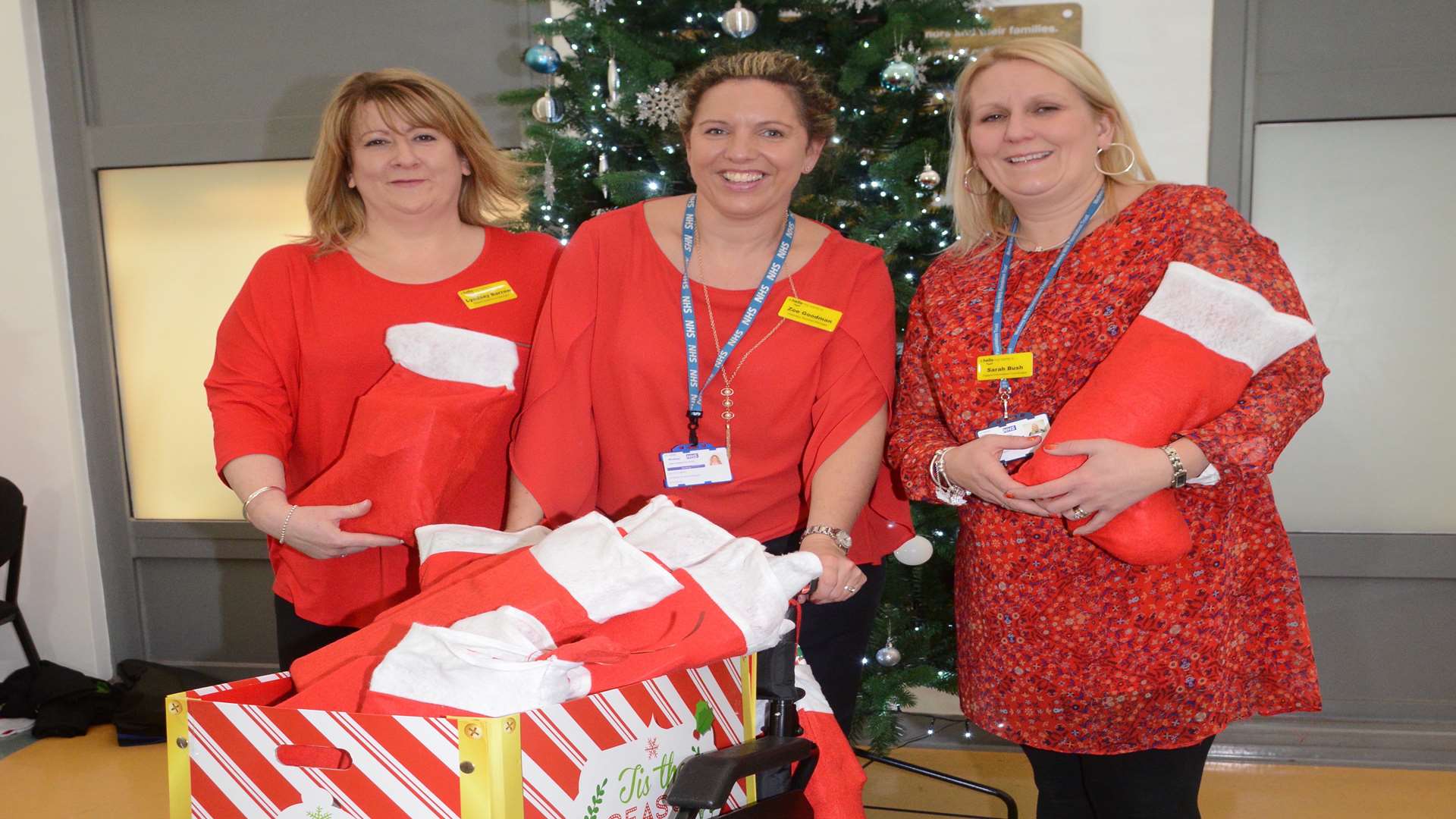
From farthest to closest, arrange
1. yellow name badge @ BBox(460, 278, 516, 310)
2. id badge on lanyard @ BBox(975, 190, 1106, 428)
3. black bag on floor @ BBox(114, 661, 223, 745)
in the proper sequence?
black bag on floor @ BBox(114, 661, 223, 745) < yellow name badge @ BBox(460, 278, 516, 310) < id badge on lanyard @ BBox(975, 190, 1106, 428)

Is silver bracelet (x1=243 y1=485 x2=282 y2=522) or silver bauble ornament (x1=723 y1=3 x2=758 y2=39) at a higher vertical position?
silver bauble ornament (x1=723 y1=3 x2=758 y2=39)

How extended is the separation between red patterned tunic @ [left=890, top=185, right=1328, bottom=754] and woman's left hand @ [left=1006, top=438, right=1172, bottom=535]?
8 centimetres

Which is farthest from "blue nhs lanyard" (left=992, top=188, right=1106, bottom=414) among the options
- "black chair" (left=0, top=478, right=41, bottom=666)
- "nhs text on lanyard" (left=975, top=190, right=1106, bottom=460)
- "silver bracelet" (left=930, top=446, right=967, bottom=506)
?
"black chair" (left=0, top=478, right=41, bottom=666)

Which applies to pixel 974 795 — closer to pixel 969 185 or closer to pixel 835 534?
pixel 835 534

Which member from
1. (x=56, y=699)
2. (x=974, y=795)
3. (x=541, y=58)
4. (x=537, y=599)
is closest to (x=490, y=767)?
(x=537, y=599)

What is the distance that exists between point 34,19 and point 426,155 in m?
2.74

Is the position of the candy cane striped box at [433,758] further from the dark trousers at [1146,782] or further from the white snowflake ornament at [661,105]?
the white snowflake ornament at [661,105]

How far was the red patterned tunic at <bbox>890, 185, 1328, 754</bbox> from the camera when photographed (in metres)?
1.41

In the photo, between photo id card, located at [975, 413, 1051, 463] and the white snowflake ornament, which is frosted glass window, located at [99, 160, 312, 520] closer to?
the white snowflake ornament

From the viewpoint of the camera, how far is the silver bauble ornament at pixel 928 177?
7.22 ft

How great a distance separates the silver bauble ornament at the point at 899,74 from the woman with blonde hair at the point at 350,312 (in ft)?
2.76

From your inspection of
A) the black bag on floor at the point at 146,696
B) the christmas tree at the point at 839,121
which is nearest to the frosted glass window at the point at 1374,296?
the christmas tree at the point at 839,121

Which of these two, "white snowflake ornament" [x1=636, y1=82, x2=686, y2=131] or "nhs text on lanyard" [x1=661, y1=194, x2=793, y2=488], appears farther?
"white snowflake ornament" [x1=636, y1=82, x2=686, y2=131]

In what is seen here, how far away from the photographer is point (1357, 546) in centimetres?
315
